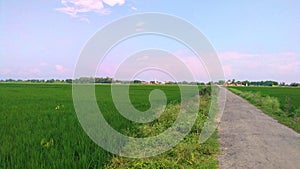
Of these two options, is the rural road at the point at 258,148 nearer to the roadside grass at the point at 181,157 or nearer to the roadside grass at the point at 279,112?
the roadside grass at the point at 181,157

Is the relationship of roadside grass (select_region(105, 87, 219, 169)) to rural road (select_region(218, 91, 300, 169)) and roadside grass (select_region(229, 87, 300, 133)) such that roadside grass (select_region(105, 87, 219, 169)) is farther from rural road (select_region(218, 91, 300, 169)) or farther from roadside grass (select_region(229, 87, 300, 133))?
roadside grass (select_region(229, 87, 300, 133))

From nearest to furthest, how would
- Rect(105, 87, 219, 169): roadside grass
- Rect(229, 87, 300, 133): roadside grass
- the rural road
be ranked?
Rect(105, 87, 219, 169): roadside grass < the rural road < Rect(229, 87, 300, 133): roadside grass

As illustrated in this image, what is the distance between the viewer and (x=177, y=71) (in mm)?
10281

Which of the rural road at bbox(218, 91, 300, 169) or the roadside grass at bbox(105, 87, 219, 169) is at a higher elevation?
the roadside grass at bbox(105, 87, 219, 169)

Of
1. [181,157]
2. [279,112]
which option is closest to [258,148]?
[181,157]

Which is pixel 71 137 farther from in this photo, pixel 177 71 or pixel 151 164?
pixel 177 71

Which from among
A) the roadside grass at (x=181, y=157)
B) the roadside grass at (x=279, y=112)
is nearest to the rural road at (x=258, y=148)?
the roadside grass at (x=181, y=157)

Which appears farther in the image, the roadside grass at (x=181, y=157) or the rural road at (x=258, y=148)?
the rural road at (x=258, y=148)

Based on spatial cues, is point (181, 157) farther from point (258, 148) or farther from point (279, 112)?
point (279, 112)

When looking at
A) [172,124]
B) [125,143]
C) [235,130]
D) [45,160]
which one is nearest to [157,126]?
[172,124]

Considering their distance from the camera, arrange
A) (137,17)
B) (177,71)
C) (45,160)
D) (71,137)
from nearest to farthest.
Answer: (45,160), (71,137), (137,17), (177,71)

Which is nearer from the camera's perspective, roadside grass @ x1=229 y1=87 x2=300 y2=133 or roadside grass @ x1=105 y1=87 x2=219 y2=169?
roadside grass @ x1=105 y1=87 x2=219 y2=169

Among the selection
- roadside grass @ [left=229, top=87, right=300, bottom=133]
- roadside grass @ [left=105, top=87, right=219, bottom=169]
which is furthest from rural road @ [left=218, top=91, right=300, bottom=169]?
roadside grass @ [left=229, top=87, right=300, bottom=133]

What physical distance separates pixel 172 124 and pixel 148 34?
2.91 meters
